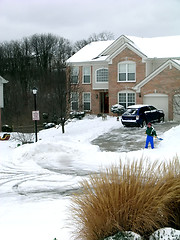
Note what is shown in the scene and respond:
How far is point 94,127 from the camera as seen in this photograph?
30.4 metres

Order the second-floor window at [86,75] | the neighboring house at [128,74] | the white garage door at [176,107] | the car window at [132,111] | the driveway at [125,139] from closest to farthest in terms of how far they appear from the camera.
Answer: the driveway at [125,139]
the car window at [132,111]
the white garage door at [176,107]
the neighboring house at [128,74]
the second-floor window at [86,75]

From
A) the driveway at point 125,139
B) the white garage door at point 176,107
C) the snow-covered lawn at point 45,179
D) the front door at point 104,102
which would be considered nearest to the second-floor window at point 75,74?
the front door at point 104,102

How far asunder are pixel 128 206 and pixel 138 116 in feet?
70.1

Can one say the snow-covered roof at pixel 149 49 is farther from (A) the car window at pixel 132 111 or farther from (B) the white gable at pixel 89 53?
(A) the car window at pixel 132 111

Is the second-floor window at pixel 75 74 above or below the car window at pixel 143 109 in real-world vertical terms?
above

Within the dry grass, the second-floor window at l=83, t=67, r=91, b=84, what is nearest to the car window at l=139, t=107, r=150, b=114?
the second-floor window at l=83, t=67, r=91, b=84

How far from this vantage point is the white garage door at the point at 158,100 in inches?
1217

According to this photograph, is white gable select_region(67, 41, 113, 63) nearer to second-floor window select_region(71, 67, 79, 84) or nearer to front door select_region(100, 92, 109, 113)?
second-floor window select_region(71, 67, 79, 84)

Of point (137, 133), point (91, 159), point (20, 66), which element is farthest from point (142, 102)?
point (20, 66)

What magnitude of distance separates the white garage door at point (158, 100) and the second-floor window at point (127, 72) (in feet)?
12.5

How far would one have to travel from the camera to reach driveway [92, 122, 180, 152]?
20781 mm

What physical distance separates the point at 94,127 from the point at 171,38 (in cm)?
1327

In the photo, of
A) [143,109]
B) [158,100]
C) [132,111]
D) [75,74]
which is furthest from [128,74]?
[132,111]

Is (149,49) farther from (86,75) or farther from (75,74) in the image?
(75,74)
